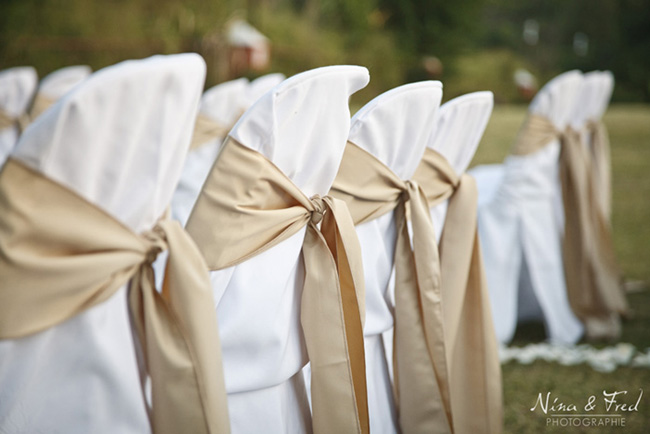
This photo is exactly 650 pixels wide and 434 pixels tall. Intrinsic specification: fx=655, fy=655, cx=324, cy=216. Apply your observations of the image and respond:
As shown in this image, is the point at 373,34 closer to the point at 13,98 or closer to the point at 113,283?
the point at 13,98

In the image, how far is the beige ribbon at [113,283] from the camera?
91 cm

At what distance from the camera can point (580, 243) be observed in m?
3.01

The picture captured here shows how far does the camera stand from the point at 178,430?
1.00 meters

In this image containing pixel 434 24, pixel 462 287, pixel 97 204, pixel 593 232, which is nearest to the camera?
pixel 97 204

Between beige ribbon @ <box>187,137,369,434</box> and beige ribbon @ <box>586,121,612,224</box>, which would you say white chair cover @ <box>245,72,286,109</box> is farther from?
beige ribbon @ <box>187,137,369,434</box>

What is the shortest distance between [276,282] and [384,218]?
0.48 m

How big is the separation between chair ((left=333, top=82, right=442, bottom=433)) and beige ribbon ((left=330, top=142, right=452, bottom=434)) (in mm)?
35

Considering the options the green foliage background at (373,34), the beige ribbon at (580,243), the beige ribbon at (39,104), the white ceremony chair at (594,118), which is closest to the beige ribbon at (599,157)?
the white ceremony chair at (594,118)

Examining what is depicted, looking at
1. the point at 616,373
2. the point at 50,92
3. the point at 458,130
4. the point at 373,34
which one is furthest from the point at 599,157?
the point at 373,34

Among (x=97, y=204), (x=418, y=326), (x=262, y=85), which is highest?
(x=97, y=204)

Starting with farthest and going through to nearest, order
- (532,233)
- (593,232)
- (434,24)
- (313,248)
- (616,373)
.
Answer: (434,24)
(593,232)
(532,233)
(616,373)
(313,248)

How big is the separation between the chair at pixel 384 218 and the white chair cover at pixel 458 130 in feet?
0.72

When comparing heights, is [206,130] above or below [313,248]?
below

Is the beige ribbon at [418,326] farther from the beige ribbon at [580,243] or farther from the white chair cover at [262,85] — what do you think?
the white chair cover at [262,85]
